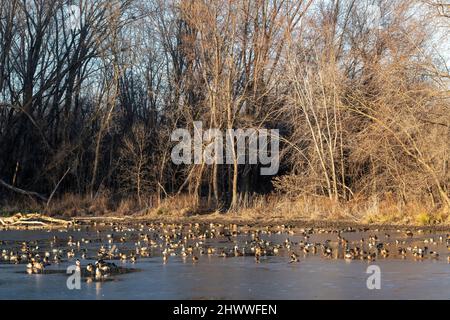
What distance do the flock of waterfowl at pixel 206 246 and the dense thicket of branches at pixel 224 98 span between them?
215 inches

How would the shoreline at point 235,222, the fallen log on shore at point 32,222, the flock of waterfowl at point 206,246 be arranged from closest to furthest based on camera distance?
1. the flock of waterfowl at point 206,246
2. the shoreline at point 235,222
3. the fallen log on shore at point 32,222

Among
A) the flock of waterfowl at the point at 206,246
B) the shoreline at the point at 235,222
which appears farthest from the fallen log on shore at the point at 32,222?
the flock of waterfowl at the point at 206,246

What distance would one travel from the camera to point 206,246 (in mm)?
19359

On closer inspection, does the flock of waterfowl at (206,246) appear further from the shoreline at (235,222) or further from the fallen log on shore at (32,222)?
the fallen log on shore at (32,222)

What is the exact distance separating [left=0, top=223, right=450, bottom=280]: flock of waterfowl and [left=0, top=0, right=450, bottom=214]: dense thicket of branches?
5.47 meters

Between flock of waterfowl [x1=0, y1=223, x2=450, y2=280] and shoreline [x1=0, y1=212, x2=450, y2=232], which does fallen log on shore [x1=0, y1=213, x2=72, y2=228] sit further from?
flock of waterfowl [x1=0, y1=223, x2=450, y2=280]

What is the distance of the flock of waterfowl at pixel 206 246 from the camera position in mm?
16469

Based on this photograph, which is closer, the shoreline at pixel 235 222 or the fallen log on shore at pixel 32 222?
the shoreline at pixel 235 222

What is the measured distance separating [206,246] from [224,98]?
50.0ft

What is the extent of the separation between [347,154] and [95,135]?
1323 centimetres

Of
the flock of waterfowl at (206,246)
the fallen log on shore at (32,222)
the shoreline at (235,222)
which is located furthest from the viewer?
the fallen log on shore at (32,222)

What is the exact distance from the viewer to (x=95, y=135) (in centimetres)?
3847

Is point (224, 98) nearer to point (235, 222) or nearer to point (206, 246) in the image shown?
point (235, 222)
